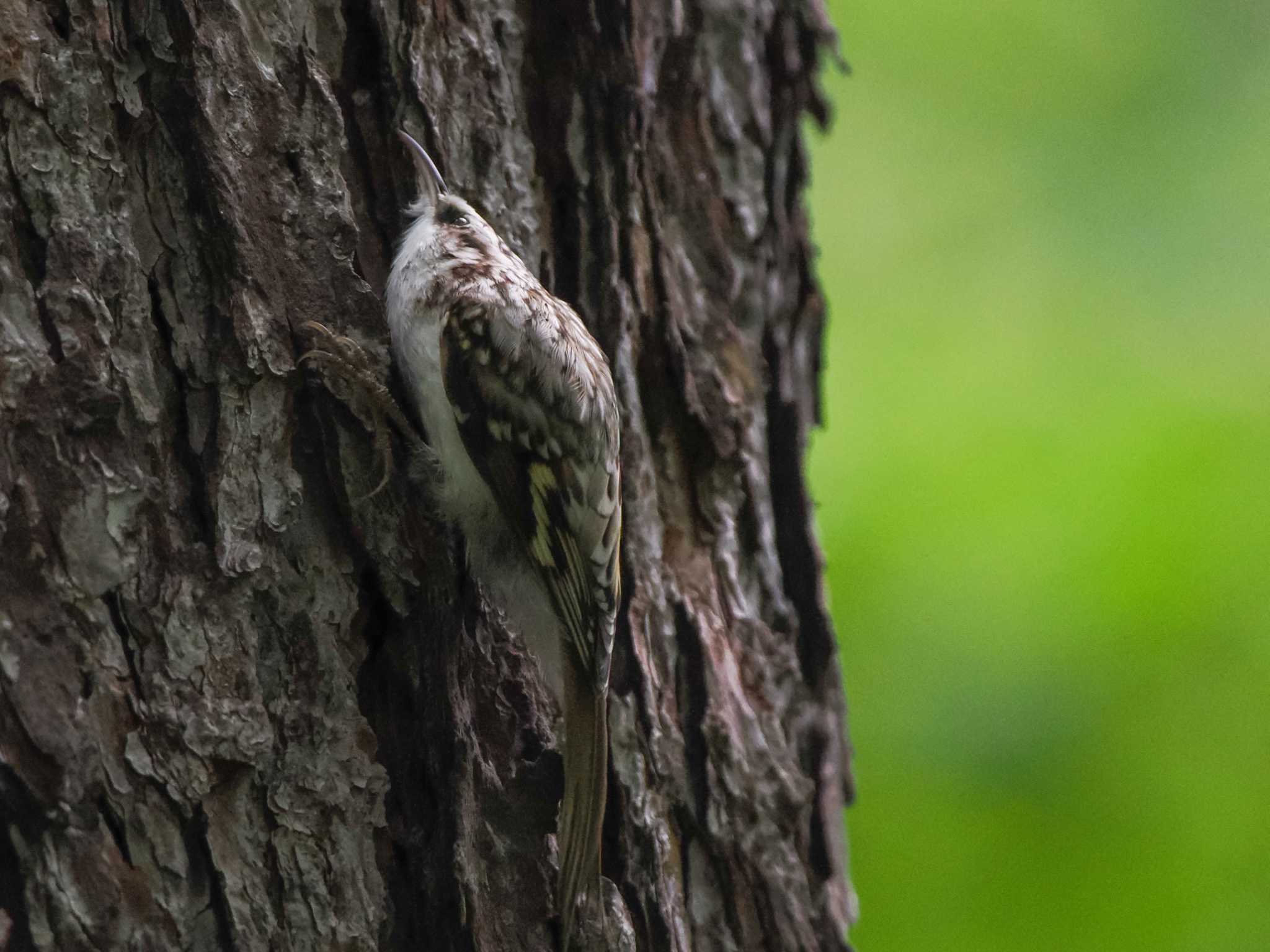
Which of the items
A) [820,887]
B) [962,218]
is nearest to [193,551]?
[820,887]

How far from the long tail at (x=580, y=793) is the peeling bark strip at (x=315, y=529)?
34mm

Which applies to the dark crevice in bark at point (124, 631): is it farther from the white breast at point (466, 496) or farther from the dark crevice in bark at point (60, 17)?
the dark crevice in bark at point (60, 17)

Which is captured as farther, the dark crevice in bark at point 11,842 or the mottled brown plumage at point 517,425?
the mottled brown plumage at point 517,425

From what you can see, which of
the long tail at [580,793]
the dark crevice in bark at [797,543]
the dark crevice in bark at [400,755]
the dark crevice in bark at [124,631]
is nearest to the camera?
the dark crevice in bark at [124,631]

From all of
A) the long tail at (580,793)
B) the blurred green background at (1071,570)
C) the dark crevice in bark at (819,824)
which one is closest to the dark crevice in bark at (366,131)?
the long tail at (580,793)

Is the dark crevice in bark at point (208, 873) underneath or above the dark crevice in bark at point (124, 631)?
underneath

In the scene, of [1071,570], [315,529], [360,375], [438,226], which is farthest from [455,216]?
[1071,570]

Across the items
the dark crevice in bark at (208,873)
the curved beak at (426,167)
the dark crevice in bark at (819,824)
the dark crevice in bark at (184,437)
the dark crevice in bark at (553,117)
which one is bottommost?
the dark crevice in bark at (208,873)

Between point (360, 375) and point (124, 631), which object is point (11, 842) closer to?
point (124, 631)

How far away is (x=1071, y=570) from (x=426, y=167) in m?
1.95

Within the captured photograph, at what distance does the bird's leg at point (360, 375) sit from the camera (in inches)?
73.0

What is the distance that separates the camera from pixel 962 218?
401 centimetres

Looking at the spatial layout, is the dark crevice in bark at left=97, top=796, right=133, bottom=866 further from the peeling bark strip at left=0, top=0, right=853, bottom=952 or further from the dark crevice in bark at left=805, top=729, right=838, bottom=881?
the dark crevice in bark at left=805, top=729, right=838, bottom=881

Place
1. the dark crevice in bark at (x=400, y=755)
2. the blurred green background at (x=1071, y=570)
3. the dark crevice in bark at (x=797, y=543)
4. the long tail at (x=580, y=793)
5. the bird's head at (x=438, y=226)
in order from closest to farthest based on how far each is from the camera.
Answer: the dark crevice in bark at (x=400, y=755) → the long tail at (x=580, y=793) → the bird's head at (x=438, y=226) → the dark crevice in bark at (x=797, y=543) → the blurred green background at (x=1071, y=570)
